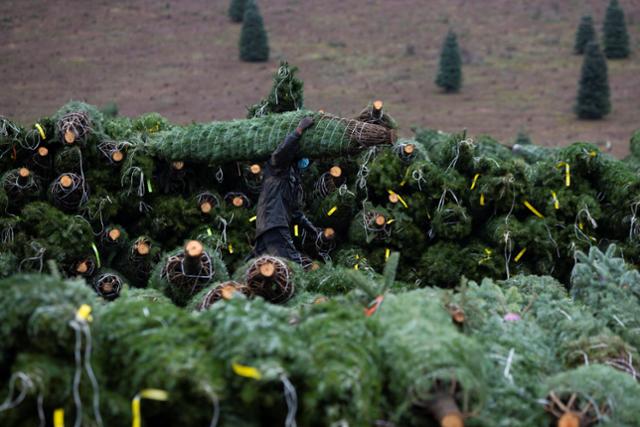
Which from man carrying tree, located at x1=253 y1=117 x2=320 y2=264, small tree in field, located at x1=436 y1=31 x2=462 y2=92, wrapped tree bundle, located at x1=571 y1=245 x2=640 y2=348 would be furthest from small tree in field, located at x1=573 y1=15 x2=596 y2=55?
wrapped tree bundle, located at x1=571 y1=245 x2=640 y2=348

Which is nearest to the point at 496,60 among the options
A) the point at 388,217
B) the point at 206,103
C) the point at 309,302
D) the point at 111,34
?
the point at 206,103

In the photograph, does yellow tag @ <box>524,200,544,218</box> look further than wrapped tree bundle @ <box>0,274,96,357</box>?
Yes

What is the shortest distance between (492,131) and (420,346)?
24.0 meters

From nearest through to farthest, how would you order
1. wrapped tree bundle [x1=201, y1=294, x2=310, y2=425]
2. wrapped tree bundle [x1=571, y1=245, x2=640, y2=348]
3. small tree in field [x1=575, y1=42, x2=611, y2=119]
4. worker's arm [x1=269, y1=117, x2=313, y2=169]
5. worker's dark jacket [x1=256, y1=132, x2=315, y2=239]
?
wrapped tree bundle [x1=201, y1=294, x2=310, y2=425] < wrapped tree bundle [x1=571, y1=245, x2=640, y2=348] < worker's arm [x1=269, y1=117, x2=313, y2=169] < worker's dark jacket [x1=256, y1=132, x2=315, y2=239] < small tree in field [x1=575, y1=42, x2=611, y2=119]

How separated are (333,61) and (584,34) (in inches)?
398

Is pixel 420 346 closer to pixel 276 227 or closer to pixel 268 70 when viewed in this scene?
pixel 276 227

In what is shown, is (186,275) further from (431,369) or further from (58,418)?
(431,369)

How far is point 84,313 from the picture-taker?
421 cm

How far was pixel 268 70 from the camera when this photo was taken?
33.4 m

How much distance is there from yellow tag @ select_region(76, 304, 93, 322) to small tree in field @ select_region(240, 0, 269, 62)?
98.3 ft

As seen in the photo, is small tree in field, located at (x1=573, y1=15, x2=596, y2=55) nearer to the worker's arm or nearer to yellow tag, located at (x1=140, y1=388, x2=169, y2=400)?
the worker's arm

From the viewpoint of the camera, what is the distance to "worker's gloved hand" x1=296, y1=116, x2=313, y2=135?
791cm

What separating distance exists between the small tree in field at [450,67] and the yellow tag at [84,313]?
28.6 m

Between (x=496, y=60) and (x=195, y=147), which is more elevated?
(x=195, y=147)
